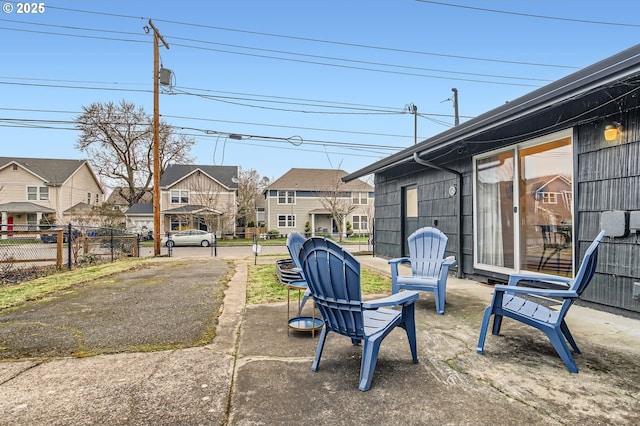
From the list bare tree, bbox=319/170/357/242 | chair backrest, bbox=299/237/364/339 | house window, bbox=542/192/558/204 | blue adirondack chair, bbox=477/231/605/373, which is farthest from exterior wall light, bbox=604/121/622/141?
bare tree, bbox=319/170/357/242

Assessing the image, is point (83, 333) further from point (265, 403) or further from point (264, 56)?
point (264, 56)

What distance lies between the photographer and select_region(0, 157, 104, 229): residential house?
928 inches

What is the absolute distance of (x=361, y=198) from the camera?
27328mm

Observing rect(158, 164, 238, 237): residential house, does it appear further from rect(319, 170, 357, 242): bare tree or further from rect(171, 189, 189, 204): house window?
rect(319, 170, 357, 242): bare tree

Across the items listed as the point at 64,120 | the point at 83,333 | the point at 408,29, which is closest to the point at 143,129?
the point at 64,120

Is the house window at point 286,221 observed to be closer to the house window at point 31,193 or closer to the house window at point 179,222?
the house window at point 179,222

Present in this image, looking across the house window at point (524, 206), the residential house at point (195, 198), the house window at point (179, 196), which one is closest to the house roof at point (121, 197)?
the residential house at point (195, 198)

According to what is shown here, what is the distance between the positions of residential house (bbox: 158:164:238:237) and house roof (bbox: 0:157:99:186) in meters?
6.73

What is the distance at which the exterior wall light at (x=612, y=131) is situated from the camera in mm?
3480

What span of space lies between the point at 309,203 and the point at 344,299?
25.3m

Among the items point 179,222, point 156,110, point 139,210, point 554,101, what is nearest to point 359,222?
point 179,222

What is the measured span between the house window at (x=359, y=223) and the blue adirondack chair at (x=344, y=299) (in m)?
25.2

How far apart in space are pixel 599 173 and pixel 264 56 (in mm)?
11567

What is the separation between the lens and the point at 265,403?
1.85 m
